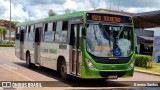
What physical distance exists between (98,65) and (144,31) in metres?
37.5

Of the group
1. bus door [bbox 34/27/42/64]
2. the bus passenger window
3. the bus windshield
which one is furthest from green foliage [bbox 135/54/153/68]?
the bus windshield

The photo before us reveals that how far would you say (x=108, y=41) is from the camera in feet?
45.4

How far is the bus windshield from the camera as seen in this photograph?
13.6 meters

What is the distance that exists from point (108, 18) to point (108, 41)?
101 centimetres

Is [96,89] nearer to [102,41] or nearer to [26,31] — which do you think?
[102,41]

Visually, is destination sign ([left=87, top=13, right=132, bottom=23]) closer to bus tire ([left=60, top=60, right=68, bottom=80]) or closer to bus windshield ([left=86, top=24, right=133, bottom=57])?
bus windshield ([left=86, top=24, right=133, bottom=57])

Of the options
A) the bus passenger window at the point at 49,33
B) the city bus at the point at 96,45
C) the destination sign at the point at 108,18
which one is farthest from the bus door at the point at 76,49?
the bus passenger window at the point at 49,33

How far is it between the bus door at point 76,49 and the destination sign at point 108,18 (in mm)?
787

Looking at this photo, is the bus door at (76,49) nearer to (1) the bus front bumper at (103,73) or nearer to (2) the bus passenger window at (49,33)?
(1) the bus front bumper at (103,73)

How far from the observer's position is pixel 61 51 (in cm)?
1592

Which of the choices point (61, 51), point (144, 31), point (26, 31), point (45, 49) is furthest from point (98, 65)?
point (144, 31)

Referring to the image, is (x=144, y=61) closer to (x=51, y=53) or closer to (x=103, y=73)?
(x=51, y=53)

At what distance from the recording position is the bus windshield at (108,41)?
537 inches

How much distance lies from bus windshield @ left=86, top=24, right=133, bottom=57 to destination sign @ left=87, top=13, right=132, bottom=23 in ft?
0.90
